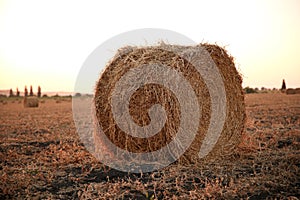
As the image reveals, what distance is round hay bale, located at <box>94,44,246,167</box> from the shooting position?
5457 millimetres

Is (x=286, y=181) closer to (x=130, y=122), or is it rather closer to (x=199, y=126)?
(x=199, y=126)

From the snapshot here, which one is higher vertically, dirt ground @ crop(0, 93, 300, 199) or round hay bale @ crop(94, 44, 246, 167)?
round hay bale @ crop(94, 44, 246, 167)

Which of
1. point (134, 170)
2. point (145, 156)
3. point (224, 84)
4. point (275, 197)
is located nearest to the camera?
point (275, 197)

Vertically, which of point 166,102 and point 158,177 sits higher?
point 166,102

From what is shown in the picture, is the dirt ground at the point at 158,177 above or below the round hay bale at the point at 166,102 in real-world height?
below

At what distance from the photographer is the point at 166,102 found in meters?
5.39

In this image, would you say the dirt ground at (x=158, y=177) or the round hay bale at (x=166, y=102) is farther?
the round hay bale at (x=166, y=102)

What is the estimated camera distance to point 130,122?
561 cm

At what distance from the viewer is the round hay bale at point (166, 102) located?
5.46 metres

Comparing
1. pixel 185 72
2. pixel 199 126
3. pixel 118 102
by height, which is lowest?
pixel 199 126

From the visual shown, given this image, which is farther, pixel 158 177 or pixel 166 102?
pixel 166 102

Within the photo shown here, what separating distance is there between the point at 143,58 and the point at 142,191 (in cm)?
226

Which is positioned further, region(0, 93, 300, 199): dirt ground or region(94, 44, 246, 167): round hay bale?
region(94, 44, 246, 167): round hay bale

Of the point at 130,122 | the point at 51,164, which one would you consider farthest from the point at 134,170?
the point at 51,164
